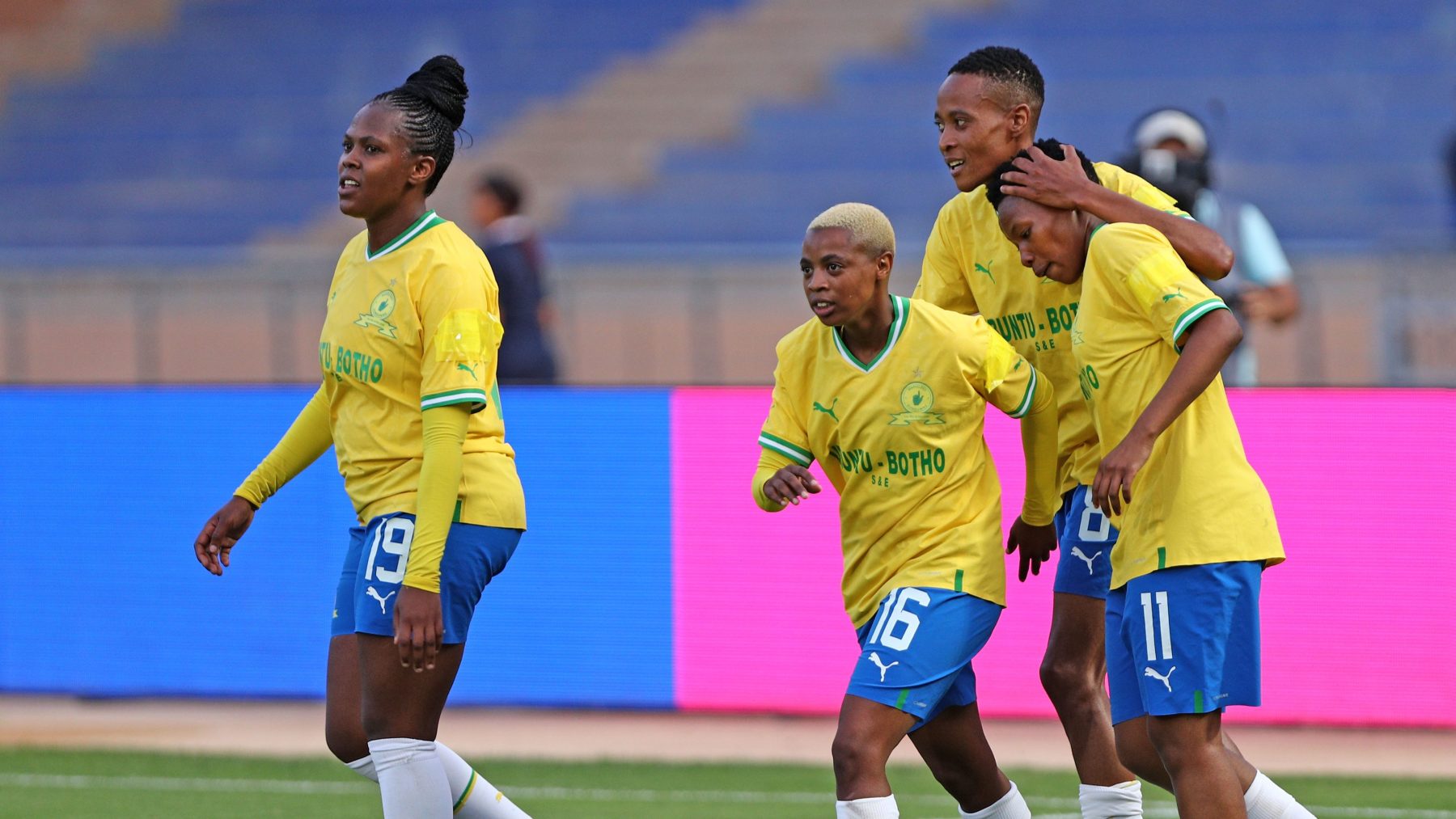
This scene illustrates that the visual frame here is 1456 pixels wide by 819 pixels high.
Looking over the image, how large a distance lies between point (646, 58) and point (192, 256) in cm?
496

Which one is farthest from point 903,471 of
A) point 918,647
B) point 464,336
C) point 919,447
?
point 464,336

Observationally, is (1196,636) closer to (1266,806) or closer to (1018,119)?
(1266,806)

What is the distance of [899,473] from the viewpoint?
4.79m

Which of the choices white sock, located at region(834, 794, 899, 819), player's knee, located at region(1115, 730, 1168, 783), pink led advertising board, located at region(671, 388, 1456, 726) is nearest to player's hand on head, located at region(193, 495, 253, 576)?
white sock, located at region(834, 794, 899, 819)

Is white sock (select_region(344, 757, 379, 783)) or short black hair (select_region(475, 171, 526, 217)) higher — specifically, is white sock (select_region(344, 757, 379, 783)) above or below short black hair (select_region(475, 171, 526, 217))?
below

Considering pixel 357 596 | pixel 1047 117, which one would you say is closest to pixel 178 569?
pixel 357 596

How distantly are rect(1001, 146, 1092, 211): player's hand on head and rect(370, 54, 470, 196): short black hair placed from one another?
1.28 meters

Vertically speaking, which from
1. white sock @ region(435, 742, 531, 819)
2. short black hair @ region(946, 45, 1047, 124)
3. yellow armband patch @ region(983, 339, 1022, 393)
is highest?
short black hair @ region(946, 45, 1047, 124)

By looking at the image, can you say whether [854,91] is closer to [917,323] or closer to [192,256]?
[192,256]

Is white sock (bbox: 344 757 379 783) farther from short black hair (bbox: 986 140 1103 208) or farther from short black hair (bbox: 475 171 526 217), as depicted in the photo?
short black hair (bbox: 475 171 526 217)

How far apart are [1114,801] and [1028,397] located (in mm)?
1062

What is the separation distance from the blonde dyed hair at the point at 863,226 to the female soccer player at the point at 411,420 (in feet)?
2.68

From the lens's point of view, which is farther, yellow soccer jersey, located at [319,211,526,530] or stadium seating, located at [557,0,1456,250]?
stadium seating, located at [557,0,1456,250]

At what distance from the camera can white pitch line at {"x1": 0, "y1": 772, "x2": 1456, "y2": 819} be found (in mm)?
6633
